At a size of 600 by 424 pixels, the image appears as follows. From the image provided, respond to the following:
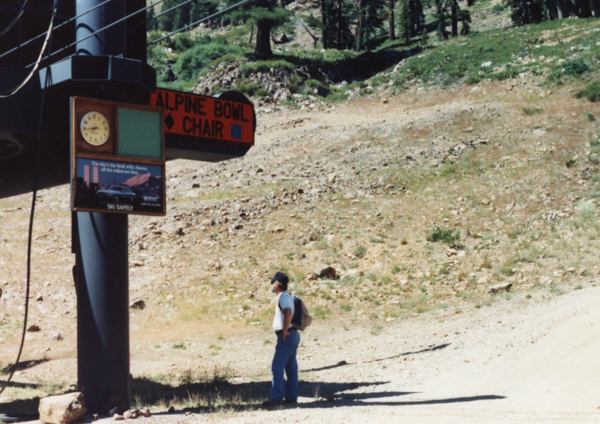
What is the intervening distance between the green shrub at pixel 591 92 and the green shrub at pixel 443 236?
43.5 ft

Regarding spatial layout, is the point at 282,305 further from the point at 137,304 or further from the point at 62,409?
the point at 137,304

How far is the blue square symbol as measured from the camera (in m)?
11.2

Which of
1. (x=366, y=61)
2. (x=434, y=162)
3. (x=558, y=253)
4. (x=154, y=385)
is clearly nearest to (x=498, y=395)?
(x=154, y=385)

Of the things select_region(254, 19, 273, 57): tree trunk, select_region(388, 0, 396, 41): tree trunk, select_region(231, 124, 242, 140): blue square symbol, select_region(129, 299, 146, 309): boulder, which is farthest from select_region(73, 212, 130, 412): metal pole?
select_region(388, 0, 396, 41): tree trunk

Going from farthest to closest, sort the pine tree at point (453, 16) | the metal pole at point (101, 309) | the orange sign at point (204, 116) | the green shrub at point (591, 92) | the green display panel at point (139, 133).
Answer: the pine tree at point (453, 16) → the green shrub at point (591, 92) → the orange sign at point (204, 116) → the green display panel at point (139, 133) → the metal pole at point (101, 309)

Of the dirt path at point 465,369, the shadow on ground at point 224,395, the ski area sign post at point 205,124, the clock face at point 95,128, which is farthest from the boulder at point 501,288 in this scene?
the clock face at point 95,128

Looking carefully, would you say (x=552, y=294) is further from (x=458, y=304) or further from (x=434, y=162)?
(x=434, y=162)

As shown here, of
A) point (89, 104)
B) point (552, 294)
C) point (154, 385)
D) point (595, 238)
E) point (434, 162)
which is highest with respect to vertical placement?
point (434, 162)

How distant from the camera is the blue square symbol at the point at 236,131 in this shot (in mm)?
11162

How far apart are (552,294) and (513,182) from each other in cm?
868

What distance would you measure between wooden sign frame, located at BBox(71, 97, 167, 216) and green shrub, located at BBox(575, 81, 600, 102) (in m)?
26.1

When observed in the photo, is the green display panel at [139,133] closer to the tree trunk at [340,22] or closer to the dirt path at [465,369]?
the dirt path at [465,369]

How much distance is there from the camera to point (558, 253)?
18.7m

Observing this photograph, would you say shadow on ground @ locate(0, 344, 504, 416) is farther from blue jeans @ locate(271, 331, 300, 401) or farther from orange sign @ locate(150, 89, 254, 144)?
orange sign @ locate(150, 89, 254, 144)
